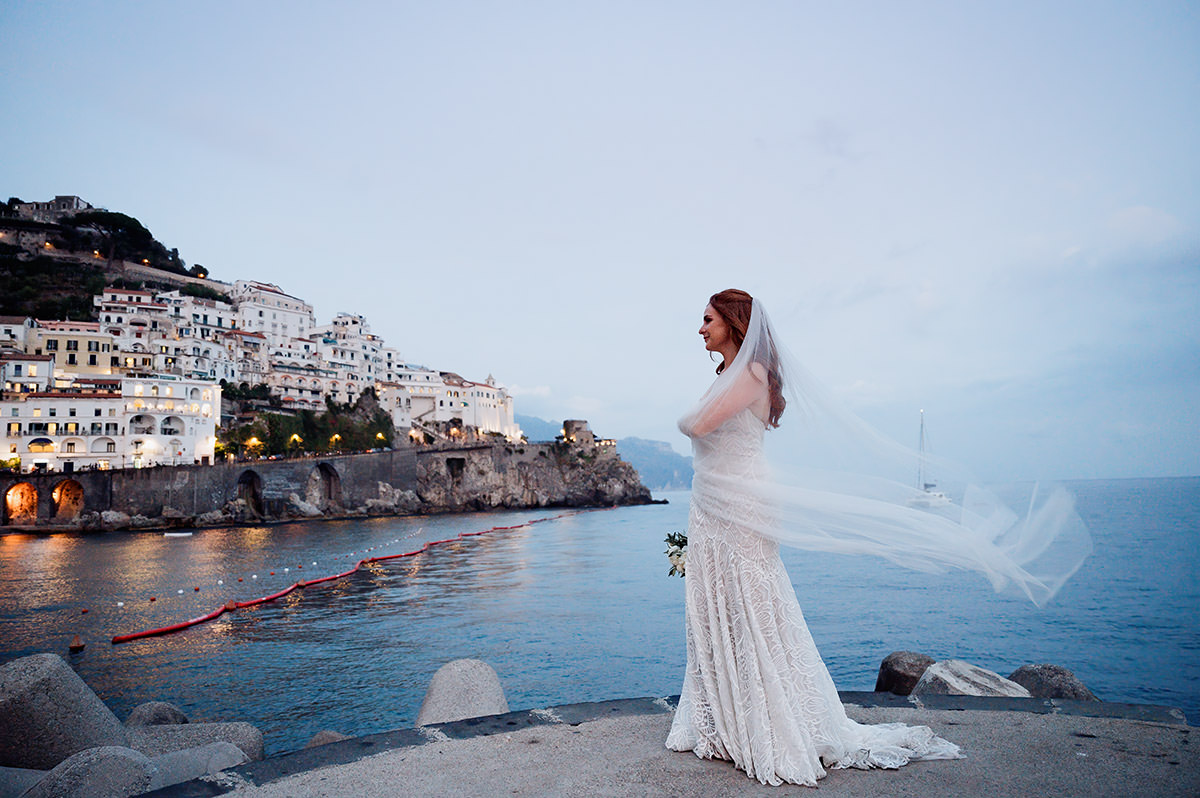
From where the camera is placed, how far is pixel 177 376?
64938mm

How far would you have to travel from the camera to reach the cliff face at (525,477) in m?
78.8

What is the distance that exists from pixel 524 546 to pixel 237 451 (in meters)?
41.1

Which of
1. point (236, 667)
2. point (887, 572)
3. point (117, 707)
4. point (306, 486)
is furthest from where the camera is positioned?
point (306, 486)

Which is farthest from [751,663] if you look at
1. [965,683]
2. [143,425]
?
[143,425]

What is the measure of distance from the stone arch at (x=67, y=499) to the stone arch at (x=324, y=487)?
1731 cm

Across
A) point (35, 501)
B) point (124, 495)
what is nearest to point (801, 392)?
point (124, 495)

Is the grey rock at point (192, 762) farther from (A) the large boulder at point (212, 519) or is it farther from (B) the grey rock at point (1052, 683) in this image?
(A) the large boulder at point (212, 519)

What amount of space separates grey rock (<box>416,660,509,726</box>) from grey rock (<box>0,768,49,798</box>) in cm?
284

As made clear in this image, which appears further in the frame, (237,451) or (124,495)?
(237,451)

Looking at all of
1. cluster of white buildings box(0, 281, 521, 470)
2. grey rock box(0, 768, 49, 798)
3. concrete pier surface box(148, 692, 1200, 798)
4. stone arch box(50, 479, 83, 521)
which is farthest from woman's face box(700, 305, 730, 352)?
cluster of white buildings box(0, 281, 521, 470)

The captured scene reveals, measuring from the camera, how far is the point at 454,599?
2181 cm

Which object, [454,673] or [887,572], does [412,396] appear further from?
[454,673]

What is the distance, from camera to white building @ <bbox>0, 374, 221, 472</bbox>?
5631 centimetres

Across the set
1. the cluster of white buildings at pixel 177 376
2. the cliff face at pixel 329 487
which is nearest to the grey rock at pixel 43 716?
the cliff face at pixel 329 487
